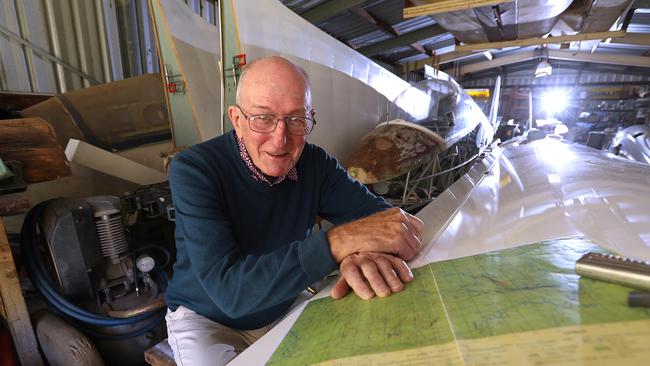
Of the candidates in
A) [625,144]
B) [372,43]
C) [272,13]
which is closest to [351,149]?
[272,13]

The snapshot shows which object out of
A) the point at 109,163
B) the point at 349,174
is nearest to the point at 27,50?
the point at 109,163

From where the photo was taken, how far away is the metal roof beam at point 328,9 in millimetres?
5637

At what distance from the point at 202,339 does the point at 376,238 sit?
0.76 metres

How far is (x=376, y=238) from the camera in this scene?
39.3 inches

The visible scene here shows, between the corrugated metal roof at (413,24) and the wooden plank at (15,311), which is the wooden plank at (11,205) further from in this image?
the corrugated metal roof at (413,24)

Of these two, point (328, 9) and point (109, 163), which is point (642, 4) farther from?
point (109, 163)

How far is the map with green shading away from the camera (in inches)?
21.9

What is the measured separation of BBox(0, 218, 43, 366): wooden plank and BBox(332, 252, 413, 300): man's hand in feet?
5.54

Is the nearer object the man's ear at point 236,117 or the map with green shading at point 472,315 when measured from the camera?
the map with green shading at point 472,315

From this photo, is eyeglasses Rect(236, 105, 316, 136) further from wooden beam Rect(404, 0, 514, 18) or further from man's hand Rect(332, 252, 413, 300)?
wooden beam Rect(404, 0, 514, 18)

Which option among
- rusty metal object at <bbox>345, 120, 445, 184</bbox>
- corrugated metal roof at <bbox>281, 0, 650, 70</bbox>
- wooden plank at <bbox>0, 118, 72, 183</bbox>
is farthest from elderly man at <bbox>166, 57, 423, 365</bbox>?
corrugated metal roof at <bbox>281, 0, 650, 70</bbox>

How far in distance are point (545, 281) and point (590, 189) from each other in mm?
1137

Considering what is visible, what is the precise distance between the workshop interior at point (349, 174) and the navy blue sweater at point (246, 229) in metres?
0.14

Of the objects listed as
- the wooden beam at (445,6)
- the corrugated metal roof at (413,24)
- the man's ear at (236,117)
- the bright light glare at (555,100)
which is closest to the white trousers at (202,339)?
the man's ear at (236,117)
